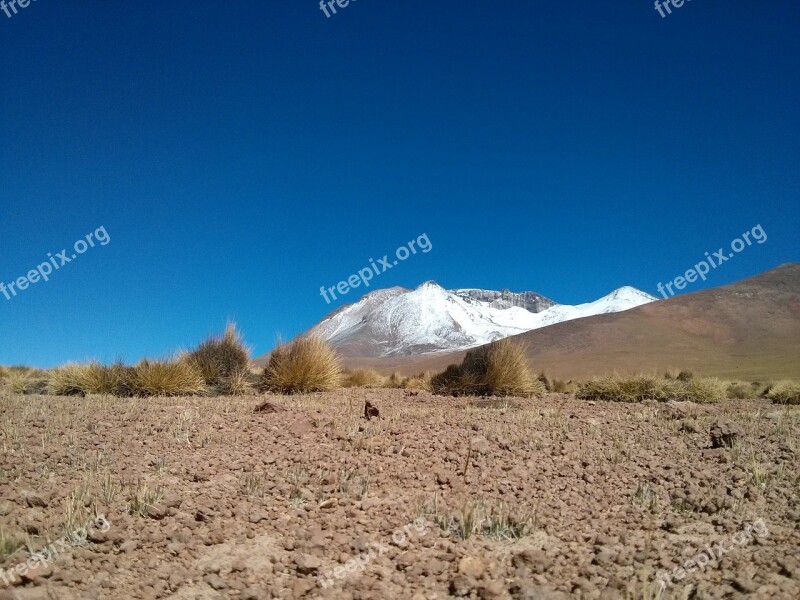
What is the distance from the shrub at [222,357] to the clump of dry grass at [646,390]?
293 inches

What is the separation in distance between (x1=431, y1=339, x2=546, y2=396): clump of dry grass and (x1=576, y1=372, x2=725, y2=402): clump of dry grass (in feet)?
4.13

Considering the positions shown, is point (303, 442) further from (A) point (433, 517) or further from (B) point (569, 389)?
(B) point (569, 389)

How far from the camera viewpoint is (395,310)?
397 ft

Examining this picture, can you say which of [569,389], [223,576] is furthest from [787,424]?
[569,389]

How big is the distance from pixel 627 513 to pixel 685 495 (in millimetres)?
527

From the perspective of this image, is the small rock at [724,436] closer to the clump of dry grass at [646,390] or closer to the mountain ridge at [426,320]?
the clump of dry grass at [646,390]

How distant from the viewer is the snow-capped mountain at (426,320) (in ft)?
347

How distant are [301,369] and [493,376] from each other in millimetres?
4090

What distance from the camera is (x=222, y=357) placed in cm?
1249

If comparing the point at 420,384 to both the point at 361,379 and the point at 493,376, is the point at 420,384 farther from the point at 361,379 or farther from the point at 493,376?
the point at 493,376

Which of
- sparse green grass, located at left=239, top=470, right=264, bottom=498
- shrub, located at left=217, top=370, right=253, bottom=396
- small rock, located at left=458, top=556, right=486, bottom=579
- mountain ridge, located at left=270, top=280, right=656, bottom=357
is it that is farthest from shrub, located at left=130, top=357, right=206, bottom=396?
mountain ridge, located at left=270, top=280, right=656, bottom=357

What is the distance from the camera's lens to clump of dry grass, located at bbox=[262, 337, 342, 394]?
11.4m

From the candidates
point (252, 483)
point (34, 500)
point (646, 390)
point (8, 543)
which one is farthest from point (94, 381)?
point (646, 390)

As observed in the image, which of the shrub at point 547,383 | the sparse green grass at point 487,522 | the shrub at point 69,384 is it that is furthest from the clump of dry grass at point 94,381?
the shrub at point 547,383
